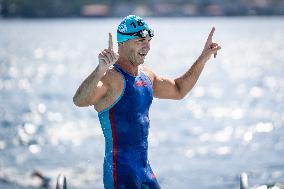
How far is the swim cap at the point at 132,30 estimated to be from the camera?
859cm

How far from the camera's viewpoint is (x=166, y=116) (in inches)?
2045

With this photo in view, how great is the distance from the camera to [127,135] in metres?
8.74

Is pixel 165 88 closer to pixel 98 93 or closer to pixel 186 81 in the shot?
pixel 186 81

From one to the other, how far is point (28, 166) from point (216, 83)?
55385mm

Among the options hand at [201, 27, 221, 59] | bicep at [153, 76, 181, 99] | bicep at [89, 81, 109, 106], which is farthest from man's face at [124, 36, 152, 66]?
hand at [201, 27, 221, 59]

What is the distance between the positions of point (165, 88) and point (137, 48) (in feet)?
3.27

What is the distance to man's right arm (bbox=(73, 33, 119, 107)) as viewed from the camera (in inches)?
314

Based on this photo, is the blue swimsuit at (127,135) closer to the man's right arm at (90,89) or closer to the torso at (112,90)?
the torso at (112,90)

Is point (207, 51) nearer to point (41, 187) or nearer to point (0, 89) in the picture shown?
point (41, 187)

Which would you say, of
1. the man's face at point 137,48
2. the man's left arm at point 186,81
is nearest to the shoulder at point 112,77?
the man's face at point 137,48

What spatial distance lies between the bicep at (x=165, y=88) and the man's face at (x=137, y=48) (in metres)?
0.76

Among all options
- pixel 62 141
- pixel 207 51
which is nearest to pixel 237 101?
pixel 62 141

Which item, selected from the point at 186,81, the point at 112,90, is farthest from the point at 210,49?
the point at 112,90

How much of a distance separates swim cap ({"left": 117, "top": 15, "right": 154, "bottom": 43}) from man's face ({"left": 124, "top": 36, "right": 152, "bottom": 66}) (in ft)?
0.16
